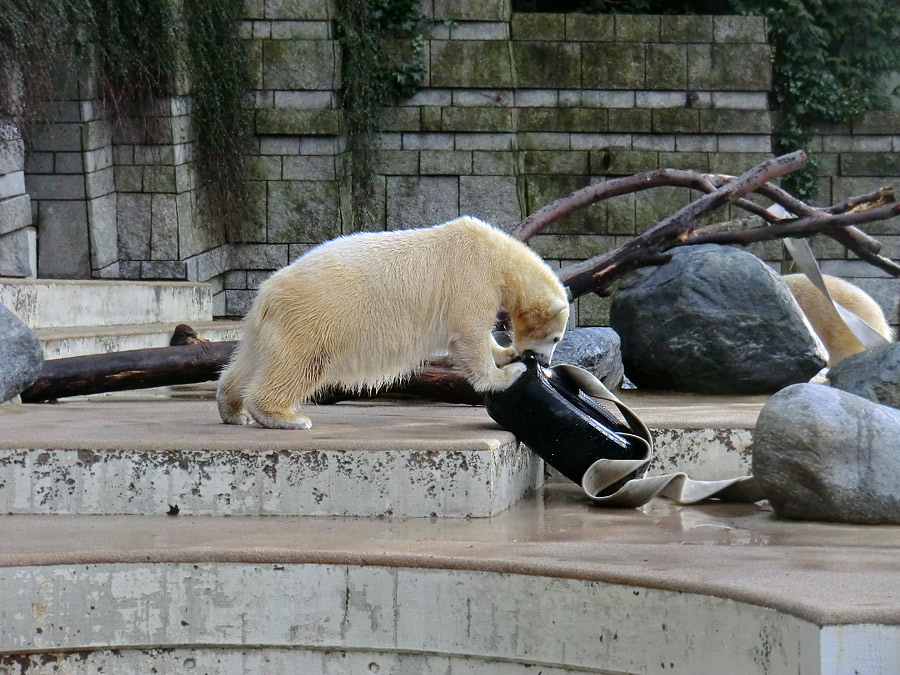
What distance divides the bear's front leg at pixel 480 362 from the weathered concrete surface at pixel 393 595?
0.86m

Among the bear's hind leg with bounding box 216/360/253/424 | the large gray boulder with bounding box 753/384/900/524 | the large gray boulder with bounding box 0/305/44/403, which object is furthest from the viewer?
the large gray boulder with bounding box 0/305/44/403

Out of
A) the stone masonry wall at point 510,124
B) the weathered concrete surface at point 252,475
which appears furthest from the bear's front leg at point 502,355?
the stone masonry wall at point 510,124

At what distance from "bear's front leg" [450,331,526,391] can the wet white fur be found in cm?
362

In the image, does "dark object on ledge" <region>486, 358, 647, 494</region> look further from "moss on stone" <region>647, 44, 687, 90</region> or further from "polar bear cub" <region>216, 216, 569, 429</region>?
"moss on stone" <region>647, 44, 687, 90</region>

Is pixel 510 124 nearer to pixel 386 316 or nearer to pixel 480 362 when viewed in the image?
pixel 480 362

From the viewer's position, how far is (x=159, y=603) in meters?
3.33

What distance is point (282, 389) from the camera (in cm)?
413

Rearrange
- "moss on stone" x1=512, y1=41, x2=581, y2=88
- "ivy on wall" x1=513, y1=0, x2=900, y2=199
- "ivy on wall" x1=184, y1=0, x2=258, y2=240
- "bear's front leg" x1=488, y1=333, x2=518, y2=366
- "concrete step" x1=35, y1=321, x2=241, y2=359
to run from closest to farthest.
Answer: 1. "bear's front leg" x1=488, y1=333, x2=518, y2=366
2. "concrete step" x1=35, y1=321, x2=241, y2=359
3. "ivy on wall" x1=184, y1=0, x2=258, y2=240
4. "moss on stone" x1=512, y1=41, x2=581, y2=88
5. "ivy on wall" x1=513, y1=0, x2=900, y2=199

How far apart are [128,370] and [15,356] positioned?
704mm

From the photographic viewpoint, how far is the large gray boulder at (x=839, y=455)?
381cm

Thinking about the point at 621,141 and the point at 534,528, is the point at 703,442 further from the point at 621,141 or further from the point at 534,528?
the point at 621,141

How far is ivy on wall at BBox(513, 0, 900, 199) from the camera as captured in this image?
11.5 metres

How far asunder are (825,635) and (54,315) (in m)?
5.79

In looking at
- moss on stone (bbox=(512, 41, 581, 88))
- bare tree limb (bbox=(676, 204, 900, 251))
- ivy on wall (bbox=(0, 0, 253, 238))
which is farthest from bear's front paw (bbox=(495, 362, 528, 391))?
moss on stone (bbox=(512, 41, 581, 88))
